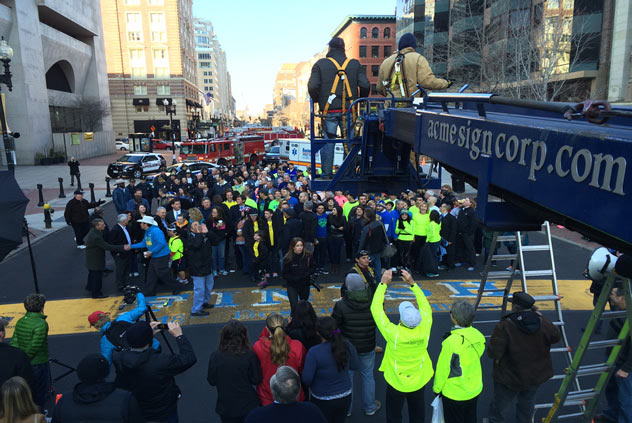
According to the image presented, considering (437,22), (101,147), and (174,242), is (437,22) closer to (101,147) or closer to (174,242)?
(101,147)

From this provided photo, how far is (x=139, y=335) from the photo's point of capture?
143 inches

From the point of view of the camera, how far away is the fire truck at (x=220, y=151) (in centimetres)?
2970

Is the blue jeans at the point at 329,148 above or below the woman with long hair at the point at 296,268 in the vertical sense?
above

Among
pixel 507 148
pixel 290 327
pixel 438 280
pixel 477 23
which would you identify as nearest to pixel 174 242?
pixel 290 327

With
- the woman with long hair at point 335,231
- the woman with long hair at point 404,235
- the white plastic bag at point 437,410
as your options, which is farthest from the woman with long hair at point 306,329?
the woman with long hair at point 404,235

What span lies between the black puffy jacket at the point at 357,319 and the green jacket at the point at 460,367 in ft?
3.32

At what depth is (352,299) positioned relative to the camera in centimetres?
478

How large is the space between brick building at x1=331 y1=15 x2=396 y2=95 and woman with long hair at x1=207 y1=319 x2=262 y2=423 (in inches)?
3053

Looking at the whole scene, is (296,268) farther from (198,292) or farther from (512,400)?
(512,400)

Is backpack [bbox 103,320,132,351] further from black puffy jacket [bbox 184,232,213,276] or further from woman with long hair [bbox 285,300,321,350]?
black puffy jacket [bbox 184,232,213,276]

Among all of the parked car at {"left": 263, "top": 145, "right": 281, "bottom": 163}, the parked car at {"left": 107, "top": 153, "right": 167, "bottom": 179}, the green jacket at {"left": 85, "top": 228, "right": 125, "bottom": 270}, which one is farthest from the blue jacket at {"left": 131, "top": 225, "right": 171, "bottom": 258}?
the parked car at {"left": 263, "top": 145, "right": 281, "bottom": 163}

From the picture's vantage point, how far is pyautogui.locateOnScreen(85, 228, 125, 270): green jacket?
338 inches

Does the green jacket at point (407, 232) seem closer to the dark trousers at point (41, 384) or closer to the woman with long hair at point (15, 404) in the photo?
the dark trousers at point (41, 384)

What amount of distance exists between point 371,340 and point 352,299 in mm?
563
